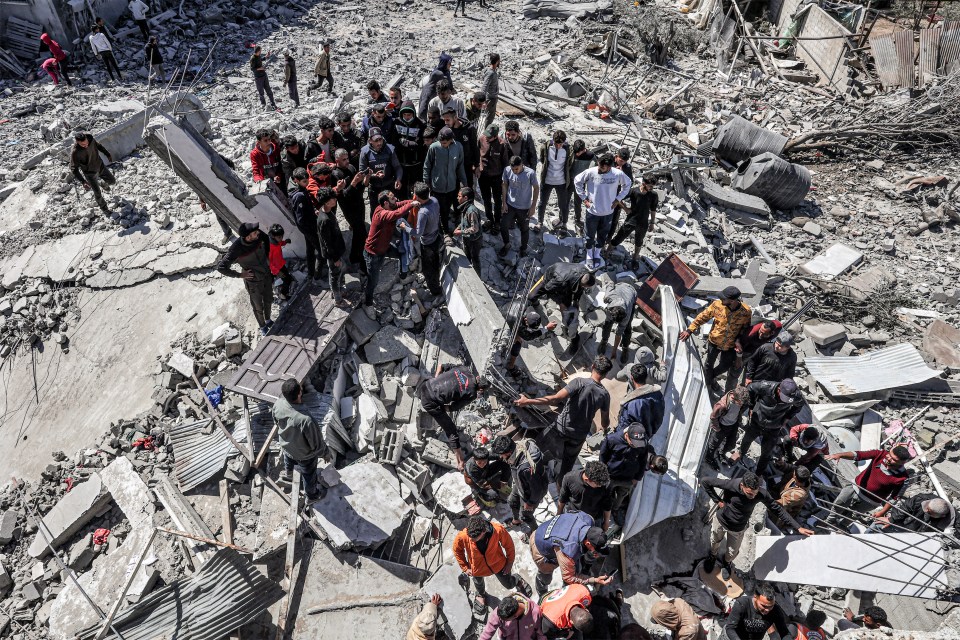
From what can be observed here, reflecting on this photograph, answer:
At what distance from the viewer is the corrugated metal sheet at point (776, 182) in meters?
10.5

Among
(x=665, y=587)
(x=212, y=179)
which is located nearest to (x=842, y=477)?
(x=665, y=587)

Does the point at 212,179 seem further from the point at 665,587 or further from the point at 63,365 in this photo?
the point at 665,587

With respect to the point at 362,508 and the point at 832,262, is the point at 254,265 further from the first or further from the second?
the point at 832,262

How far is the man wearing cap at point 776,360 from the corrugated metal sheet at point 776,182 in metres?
5.74

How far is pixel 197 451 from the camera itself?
5969 mm

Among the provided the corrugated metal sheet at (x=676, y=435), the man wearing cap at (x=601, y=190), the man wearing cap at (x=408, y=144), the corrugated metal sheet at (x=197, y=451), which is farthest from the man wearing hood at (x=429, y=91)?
the corrugated metal sheet at (x=197, y=451)

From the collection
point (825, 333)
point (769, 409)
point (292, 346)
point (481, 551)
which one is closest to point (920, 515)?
point (769, 409)

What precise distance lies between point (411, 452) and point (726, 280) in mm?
5108

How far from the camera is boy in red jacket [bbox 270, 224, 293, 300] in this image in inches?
268

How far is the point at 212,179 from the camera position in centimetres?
696

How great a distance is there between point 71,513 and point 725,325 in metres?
7.31

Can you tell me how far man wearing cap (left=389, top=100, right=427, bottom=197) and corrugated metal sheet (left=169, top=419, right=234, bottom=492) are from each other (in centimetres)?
390

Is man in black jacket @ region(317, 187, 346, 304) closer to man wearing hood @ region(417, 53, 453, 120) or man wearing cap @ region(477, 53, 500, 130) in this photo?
man wearing hood @ region(417, 53, 453, 120)

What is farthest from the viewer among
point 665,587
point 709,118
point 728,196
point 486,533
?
point 709,118
